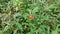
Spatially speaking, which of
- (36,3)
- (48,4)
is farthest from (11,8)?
(48,4)

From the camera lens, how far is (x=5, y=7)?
3.33m

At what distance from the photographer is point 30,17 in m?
2.75

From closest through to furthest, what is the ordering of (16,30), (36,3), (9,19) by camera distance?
(16,30), (9,19), (36,3)

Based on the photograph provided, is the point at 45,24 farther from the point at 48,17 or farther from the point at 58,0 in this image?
the point at 58,0

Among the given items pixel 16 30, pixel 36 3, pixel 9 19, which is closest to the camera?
pixel 16 30

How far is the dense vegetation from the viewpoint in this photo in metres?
2.82

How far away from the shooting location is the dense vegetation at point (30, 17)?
2818 mm

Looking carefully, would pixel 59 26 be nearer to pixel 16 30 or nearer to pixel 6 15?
pixel 16 30

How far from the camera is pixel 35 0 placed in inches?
131

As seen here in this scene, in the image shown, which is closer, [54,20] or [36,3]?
[54,20]

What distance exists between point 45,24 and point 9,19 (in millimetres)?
622

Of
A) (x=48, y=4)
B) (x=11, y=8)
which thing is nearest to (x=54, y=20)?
(x=48, y=4)

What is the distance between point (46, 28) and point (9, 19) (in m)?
0.65

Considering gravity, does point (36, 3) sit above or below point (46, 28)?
above
